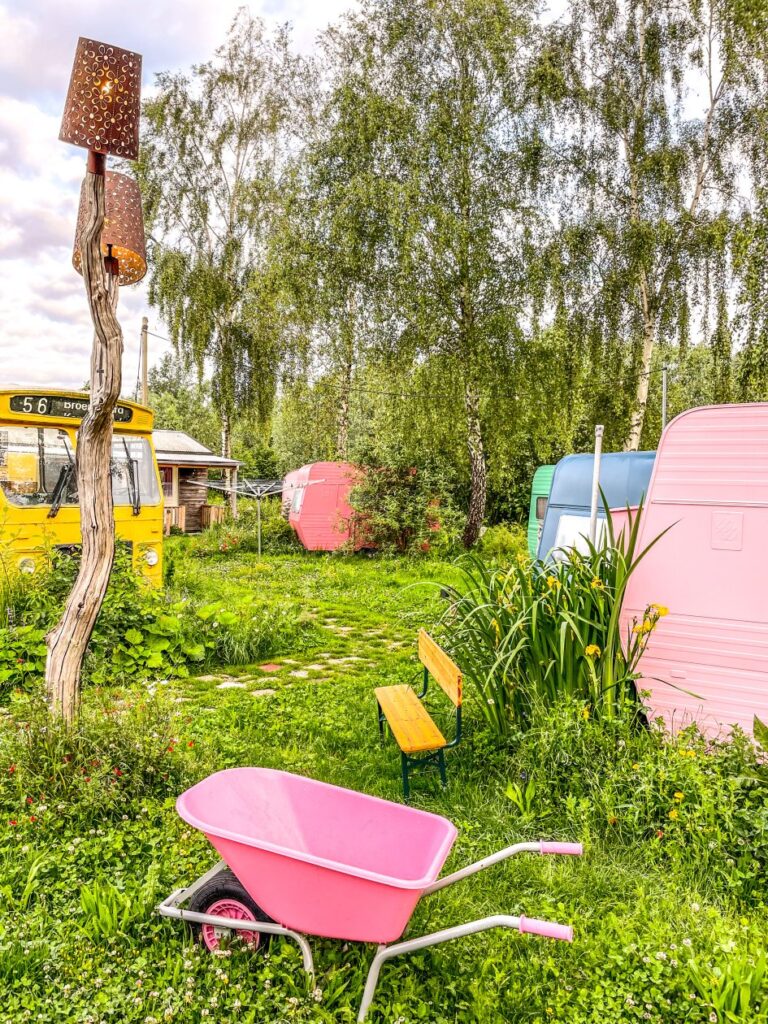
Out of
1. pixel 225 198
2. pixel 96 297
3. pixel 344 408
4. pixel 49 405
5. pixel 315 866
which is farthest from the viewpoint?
pixel 225 198

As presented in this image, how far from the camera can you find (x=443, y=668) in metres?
3.74

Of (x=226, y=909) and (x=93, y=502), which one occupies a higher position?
(x=93, y=502)

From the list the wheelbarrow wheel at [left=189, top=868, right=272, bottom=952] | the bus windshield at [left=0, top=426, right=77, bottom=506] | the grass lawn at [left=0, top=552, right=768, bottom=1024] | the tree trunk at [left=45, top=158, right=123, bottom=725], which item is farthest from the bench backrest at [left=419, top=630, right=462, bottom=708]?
the bus windshield at [left=0, top=426, right=77, bottom=506]

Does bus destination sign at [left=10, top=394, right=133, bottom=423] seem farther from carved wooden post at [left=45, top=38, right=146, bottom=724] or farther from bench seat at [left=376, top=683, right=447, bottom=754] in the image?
bench seat at [left=376, top=683, right=447, bottom=754]

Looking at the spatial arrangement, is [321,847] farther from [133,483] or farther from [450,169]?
[450,169]

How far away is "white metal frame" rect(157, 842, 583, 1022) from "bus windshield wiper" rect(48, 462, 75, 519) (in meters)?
5.00

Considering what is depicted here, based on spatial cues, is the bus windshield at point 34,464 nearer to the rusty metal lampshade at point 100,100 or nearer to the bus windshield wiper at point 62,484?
the bus windshield wiper at point 62,484

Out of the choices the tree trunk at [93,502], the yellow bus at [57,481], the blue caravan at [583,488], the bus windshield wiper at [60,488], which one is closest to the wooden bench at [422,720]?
the tree trunk at [93,502]

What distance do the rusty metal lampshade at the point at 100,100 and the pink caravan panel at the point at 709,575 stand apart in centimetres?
352

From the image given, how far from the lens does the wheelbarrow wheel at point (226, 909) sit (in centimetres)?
237

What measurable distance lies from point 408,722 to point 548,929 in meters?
2.09

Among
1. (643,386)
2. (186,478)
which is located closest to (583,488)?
(643,386)

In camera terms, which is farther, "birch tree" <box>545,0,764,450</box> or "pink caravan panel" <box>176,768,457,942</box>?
"birch tree" <box>545,0,764,450</box>

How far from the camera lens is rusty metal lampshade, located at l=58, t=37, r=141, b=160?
307 centimetres
